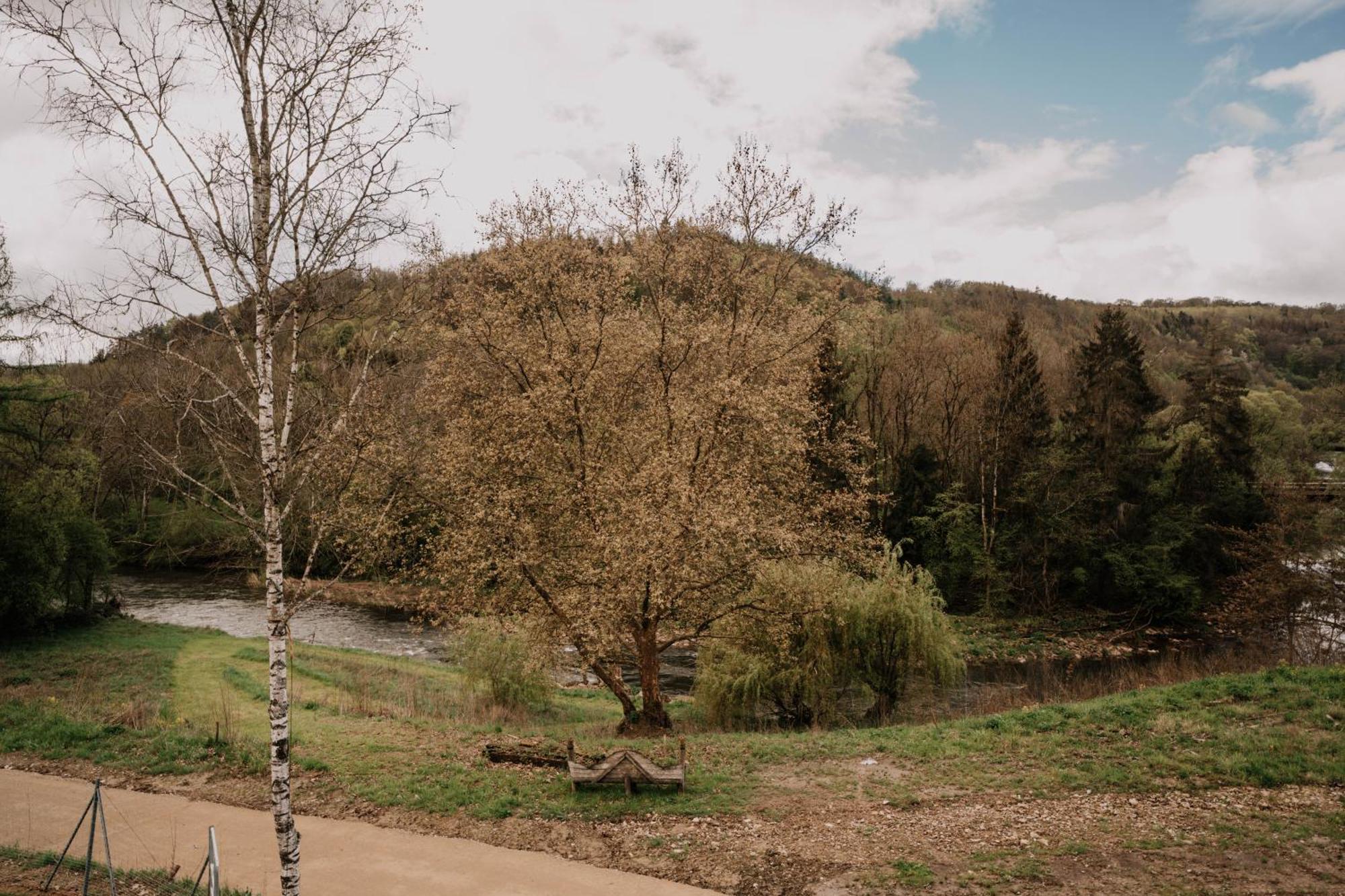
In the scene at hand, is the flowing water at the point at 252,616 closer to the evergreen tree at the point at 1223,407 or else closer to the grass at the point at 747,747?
the grass at the point at 747,747

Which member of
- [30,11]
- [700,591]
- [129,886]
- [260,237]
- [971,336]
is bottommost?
[129,886]

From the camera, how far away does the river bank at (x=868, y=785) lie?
9.95 m

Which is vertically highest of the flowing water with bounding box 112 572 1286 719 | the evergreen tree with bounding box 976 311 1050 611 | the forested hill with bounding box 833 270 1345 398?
the forested hill with bounding box 833 270 1345 398

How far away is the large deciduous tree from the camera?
1566 cm

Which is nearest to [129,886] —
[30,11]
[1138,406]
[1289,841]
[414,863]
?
[414,863]

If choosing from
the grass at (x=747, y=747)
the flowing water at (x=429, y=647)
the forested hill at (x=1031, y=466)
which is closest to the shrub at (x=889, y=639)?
the flowing water at (x=429, y=647)

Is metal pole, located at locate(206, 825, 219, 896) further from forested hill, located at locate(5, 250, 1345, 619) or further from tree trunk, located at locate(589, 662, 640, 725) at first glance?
forested hill, located at locate(5, 250, 1345, 619)

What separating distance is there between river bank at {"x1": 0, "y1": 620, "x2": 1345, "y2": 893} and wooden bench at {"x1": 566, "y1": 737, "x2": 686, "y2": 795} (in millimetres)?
277

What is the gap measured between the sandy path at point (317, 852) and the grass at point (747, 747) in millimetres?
1081

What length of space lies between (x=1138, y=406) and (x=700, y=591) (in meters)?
37.5

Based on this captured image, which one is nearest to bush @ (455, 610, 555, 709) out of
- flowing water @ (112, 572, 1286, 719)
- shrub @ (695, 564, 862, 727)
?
flowing water @ (112, 572, 1286, 719)

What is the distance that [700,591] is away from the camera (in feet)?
54.3

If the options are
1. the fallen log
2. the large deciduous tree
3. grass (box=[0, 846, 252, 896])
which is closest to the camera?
grass (box=[0, 846, 252, 896])

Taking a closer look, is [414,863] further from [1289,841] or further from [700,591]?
[1289,841]
